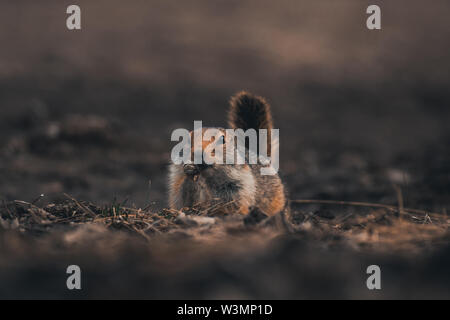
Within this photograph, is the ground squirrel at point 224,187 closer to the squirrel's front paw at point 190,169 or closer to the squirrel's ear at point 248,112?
the squirrel's front paw at point 190,169

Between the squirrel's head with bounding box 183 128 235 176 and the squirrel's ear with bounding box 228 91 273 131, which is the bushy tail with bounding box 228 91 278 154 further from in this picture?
the squirrel's head with bounding box 183 128 235 176

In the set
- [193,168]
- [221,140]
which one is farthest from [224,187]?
[221,140]

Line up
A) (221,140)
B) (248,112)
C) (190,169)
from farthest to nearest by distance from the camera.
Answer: (248,112) < (221,140) < (190,169)

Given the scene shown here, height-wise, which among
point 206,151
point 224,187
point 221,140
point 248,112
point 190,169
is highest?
point 248,112

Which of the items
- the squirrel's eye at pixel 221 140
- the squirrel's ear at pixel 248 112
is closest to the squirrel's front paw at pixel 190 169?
the squirrel's eye at pixel 221 140

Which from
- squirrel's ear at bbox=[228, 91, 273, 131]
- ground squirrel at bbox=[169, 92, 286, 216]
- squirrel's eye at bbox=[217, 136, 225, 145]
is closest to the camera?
ground squirrel at bbox=[169, 92, 286, 216]

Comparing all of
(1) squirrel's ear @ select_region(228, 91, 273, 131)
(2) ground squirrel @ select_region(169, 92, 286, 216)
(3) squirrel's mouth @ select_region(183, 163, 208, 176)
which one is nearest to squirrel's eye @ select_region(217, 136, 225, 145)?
(2) ground squirrel @ select_region(169, 92, 286, 216)

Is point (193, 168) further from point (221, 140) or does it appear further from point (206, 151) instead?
point (221, 140)

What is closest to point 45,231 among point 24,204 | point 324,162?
point 24,204
